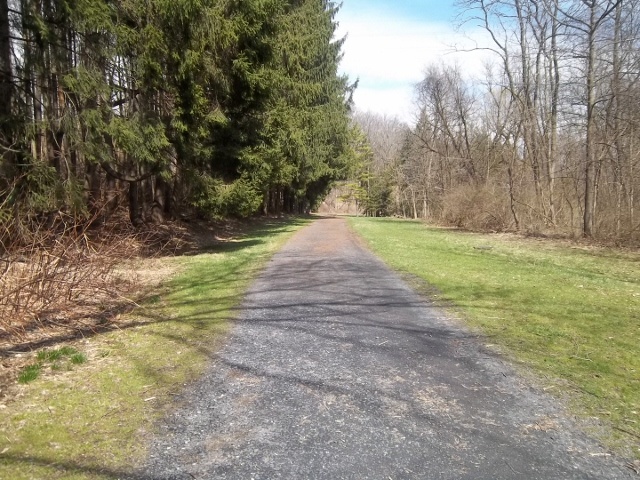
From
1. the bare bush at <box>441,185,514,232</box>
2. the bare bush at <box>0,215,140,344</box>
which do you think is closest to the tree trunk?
the bare bush at <box>0,215,140,344</box>

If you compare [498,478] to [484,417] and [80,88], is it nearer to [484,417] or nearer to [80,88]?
[484,417]

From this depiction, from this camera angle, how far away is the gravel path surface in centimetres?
294

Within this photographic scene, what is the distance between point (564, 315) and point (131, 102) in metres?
11.0

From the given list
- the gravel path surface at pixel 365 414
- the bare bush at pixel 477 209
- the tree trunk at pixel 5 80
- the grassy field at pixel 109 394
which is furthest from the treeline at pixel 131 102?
the bare bush at pixel 477 209

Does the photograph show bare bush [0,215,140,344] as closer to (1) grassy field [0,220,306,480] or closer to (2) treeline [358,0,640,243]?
(1) grassy field [0,220,306,480]

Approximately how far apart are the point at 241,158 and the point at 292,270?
212 inches

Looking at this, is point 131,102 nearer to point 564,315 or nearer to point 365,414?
point 365,414

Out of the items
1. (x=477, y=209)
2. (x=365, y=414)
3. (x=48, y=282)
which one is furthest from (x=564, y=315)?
(x=477, y=209)

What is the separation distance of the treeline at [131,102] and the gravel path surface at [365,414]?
423 cm

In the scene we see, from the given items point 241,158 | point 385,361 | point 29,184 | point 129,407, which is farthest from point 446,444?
point 241,158

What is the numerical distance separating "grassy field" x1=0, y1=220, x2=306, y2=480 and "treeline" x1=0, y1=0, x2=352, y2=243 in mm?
2427

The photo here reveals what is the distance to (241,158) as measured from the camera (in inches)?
570

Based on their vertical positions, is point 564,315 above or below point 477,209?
below

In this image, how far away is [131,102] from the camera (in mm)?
11633
